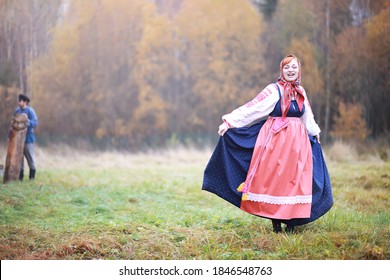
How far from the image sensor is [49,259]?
374cm

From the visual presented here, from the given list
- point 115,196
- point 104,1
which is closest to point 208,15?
point 104,1

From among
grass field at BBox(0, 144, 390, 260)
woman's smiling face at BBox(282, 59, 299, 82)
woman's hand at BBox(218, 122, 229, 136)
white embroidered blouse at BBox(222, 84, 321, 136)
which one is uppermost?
woman's smiling face at BBox(282, 59, 299, 82)

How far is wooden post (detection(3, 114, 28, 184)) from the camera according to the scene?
6.29 m

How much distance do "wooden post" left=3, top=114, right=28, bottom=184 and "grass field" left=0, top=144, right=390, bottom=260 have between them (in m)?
0.22

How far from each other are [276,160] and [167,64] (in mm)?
8500

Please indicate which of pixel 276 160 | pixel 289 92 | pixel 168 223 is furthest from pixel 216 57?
pixel 276 160

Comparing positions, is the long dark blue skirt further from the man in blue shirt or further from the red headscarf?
the man in blue shirt

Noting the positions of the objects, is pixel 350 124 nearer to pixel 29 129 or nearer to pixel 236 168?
pixel 236 168

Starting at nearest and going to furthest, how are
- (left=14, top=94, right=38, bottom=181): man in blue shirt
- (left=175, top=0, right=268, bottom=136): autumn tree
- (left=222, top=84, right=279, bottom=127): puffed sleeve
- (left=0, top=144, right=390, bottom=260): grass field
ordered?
(left=0, top=144, right=390, bottom=260): grass field
(left=222, top=84, right=279, bottom=127): puffed sleeve
(left=14, top=94, right=38, bottom=181): man in blue shirt
(left=175, top=0, right=268, bottom=136): autumn tree

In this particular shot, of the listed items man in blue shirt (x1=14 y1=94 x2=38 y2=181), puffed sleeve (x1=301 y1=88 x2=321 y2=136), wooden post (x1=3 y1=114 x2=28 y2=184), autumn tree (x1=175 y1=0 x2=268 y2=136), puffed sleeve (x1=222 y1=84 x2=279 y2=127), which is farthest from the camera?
autumn tree (x1=175 y1=0 x2=268 y2=136)

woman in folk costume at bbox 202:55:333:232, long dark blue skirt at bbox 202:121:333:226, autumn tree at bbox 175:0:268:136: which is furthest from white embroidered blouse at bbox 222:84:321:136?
autumn tree at bbox 175:0:268:136

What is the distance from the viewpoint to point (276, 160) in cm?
385

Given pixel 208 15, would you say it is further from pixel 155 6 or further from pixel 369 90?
pixel 369 90

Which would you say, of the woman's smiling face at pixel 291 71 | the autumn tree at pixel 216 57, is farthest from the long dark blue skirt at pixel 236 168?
the autumn tree at pixel 216 57
